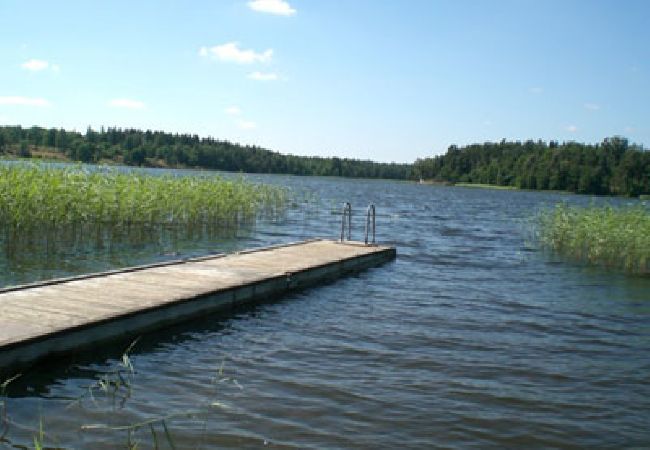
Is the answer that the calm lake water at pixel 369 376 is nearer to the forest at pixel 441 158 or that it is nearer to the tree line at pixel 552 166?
the forest at pixel 441 158

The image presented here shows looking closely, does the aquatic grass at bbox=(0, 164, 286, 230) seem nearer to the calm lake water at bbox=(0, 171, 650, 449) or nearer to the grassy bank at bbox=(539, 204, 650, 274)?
the calm lake water at bbox=(0, 171, 650, 449)

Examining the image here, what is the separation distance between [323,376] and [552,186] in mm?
129717

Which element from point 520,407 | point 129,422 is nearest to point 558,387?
point 520,407

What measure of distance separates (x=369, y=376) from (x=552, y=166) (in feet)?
422

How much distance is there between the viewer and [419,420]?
685 cm

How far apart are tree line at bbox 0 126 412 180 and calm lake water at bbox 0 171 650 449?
86.9 metres

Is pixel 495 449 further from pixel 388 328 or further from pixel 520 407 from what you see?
pixel 388 328

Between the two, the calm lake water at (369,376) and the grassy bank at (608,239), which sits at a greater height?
the grassy bank at (608,239)

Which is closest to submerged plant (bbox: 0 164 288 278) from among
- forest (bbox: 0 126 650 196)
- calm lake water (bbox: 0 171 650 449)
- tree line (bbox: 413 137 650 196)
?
calm lake water (bbox: 0 171 650 449)

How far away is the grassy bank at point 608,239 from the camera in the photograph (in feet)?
67.4

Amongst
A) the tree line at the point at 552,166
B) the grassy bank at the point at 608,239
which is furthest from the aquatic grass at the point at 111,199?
the tree line at the point at 552,166

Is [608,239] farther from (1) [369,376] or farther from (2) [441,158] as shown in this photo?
(2) [441,158]

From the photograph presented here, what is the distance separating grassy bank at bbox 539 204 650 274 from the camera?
20.5 m

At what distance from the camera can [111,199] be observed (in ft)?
63.0
